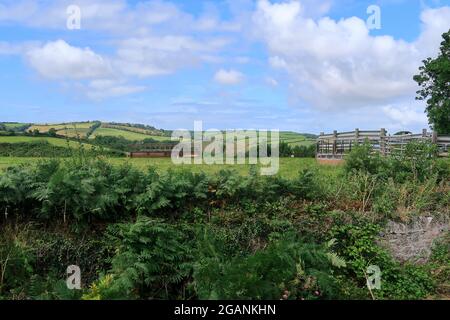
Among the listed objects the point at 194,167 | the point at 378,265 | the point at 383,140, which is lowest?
the point at 378,265

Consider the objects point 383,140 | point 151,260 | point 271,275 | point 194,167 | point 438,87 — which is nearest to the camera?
point 271,275

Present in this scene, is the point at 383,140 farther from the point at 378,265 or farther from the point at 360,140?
the point at 378,265

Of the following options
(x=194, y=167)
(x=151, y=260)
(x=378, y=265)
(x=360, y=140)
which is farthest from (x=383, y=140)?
(x=151, y=260)

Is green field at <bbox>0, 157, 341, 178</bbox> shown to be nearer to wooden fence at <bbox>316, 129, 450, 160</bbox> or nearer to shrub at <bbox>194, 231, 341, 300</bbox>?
shrub at <bbox>194, 231, 341, 300</bbox>

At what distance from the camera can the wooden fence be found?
959 inches

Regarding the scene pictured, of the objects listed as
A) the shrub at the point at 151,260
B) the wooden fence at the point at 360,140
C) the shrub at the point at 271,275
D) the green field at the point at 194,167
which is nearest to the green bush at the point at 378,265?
the shrub at the point at 271,275

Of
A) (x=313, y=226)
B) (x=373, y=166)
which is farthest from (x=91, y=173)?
(x=373, y=166)

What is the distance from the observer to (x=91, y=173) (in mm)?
7270

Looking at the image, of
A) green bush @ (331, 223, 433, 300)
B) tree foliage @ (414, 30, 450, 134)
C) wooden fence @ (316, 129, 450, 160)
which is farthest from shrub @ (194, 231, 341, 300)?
tree foliage @ (414, 30, 450, 134)

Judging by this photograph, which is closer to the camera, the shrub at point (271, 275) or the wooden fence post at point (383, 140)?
the shrub at point (271, 275)

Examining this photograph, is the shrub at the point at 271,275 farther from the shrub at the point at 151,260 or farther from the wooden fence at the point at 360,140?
the wooden fence at the point at 360,140

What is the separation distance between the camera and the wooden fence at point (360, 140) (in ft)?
79.9

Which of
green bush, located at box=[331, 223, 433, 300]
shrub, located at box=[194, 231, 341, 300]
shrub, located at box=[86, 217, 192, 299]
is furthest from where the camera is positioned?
green bush, located at box=[331, 223, 433, 300]

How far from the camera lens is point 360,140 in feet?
89.5
